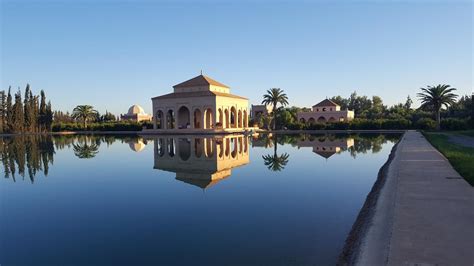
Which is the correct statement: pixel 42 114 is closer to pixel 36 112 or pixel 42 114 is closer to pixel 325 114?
pixel 36 112

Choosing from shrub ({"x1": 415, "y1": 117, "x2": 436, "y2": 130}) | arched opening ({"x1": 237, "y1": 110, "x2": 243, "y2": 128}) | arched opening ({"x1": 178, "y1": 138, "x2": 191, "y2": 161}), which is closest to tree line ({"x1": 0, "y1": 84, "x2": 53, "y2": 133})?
arched opening ({"x1": 237, "y1": 110, "x2": 243, "y2": 128})

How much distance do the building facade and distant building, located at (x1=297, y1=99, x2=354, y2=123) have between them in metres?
12.8

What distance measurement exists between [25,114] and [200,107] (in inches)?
1398

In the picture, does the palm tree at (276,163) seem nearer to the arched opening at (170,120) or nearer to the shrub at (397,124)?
the shrub at (397,124)

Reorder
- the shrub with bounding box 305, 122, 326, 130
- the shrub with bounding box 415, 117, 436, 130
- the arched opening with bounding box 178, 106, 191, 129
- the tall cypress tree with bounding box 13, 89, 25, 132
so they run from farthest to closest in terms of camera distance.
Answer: the tall cypress tree with bounding box 13, 89, 25, 132, the arched opening with bounding box 178, 106, 191, 129, the shrub with bounding box 305, 122, 326, 130, the shrub with bounding box 415, 117, 436, 130

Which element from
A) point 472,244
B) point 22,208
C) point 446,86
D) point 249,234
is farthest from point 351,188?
point 446,86

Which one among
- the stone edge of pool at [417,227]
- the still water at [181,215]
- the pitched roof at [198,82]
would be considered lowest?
the still water at [181,215]

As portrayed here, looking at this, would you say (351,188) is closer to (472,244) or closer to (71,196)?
(472,244)

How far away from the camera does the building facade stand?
161 ft

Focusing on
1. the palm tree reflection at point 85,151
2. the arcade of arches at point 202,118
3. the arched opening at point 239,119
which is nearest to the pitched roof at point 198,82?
the arcade of arches at point 202,118

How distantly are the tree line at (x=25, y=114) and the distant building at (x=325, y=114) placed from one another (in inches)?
1809

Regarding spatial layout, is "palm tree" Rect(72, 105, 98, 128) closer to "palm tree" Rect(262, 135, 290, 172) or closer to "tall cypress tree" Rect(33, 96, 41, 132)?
"tall cypress tree" Rect(33, 96, 41, 132)

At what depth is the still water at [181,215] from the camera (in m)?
5.48

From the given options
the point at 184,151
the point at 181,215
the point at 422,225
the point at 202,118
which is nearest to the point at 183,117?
the point at 202,118
